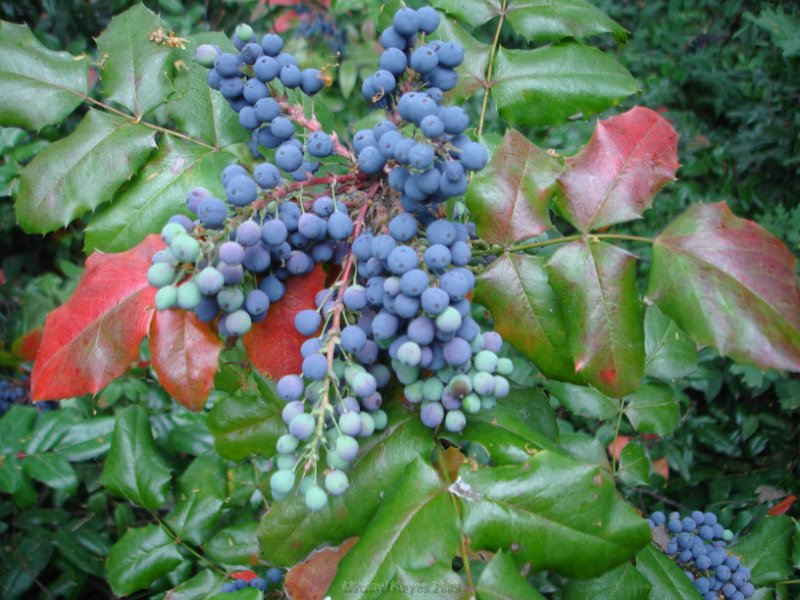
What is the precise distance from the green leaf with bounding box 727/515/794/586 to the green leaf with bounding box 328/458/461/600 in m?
1.01

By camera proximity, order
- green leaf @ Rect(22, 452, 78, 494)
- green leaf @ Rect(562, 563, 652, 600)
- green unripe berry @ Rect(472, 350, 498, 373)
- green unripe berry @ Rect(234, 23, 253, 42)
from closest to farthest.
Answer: green unripe berry @ Rect(472, 350, 498, 373)
green unripe berry @ Rect(234, 23, 253, 42)
green leaf @ Rect(562, 563, 652, 600)
green leaf @ Rect(22, 452, 78, 494)

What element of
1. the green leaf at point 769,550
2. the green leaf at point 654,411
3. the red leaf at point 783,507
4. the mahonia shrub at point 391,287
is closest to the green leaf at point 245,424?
the mahonia shrub at point 391,287

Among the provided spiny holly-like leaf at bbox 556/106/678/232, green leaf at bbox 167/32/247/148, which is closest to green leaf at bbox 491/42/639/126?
spiny holly-like leaf at bbox 556/106/678/232

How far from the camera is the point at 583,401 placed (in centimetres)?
152

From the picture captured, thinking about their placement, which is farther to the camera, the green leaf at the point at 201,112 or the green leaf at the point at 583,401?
the green leaf at the point at 583,401

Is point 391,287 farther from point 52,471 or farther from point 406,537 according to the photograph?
point 52,471

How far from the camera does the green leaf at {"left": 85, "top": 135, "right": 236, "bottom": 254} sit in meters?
1.14

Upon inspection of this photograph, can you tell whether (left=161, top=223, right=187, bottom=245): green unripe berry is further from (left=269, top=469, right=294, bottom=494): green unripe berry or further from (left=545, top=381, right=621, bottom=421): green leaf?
(left=545, top=381, right=621, bottom=421): green leaf

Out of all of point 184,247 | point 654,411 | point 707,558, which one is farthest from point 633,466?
point 184,247

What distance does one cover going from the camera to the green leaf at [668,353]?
1514mm

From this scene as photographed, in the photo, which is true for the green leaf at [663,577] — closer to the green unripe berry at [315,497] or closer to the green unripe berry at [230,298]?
the green unripe berry at [315,497]

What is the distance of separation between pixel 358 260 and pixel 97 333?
0.45m

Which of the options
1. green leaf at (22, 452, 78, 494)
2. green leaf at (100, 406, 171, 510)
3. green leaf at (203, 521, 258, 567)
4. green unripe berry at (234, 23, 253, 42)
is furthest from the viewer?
green leaf at (22, 452, 78, 494)

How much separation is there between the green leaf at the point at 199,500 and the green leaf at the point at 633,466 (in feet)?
3.38
